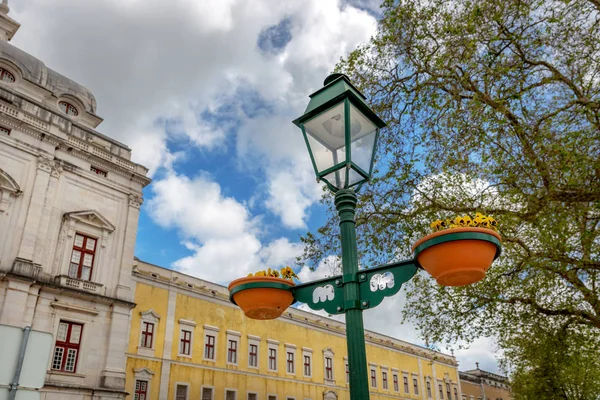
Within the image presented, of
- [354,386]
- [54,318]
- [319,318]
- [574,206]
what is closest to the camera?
[354,386]

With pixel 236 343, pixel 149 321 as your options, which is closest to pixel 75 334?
pixel 149 321

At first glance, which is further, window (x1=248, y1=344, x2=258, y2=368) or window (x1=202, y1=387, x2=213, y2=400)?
window (x1=248, y1=344, x2=258, y2=368)

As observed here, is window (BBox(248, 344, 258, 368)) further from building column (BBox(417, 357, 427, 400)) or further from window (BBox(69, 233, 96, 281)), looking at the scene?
building column (BBox(417, 357, 427, 400))

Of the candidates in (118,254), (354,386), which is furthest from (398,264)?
(118,254)

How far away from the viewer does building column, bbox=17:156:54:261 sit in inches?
761

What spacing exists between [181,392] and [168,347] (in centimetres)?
236

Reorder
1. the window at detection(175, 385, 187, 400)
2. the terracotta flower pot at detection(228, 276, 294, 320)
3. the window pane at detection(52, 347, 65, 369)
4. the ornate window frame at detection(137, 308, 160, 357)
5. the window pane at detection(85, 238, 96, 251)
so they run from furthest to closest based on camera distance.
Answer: the window at detection(175, 385, 187, 400) < the ornate window frame at detection(137, 308, 160, 357) < the window pane at detection(85, 238, 96, 251) < the window pane at detection(52, 347, 65, 369) < the terracotta flower pot at detection(228, 276, 294, 320)

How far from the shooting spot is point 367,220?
12.3 metres

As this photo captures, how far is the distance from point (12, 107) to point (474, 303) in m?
20.0

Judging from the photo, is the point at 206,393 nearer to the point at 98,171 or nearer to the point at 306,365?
the point at 306,365

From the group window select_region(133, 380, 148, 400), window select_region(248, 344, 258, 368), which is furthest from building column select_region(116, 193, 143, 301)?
window select_region(248, 344, 258, 368)

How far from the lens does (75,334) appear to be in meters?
20.0

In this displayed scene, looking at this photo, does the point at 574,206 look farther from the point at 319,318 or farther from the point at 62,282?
the point at 319,318

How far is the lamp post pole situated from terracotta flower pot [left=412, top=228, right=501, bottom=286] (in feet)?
2.03
